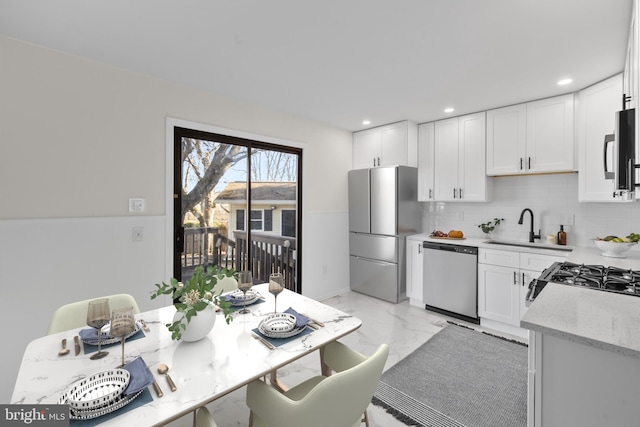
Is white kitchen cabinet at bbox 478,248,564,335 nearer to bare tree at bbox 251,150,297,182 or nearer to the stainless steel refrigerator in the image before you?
the stainless steel refrigerator

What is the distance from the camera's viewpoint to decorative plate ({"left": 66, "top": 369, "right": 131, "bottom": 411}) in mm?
875

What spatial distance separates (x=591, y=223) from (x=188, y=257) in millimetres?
4208

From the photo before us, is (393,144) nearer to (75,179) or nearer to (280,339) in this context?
(280,339)

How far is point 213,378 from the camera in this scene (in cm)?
106

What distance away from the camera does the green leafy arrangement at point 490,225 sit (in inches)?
140

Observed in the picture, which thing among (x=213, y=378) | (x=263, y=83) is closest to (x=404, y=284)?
(x=263, y=83)

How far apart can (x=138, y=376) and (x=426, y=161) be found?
3.90 metres

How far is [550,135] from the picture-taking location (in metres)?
3.01

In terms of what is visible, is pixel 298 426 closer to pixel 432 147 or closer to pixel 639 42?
pixel 639 42

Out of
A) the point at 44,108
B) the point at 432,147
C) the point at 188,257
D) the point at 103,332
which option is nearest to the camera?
the point at 103,332

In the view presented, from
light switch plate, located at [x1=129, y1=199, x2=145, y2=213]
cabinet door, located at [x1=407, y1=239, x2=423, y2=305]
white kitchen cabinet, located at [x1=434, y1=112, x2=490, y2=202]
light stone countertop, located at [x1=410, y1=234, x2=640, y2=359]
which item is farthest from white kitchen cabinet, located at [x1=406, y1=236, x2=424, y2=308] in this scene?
light switch plate, located at [x1=129, y1=199, x2=145, y2=213]

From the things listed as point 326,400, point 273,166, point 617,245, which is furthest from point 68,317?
point 617,245

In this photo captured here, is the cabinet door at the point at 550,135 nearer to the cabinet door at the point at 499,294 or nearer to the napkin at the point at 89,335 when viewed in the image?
the cabinet door at the point at 499,294

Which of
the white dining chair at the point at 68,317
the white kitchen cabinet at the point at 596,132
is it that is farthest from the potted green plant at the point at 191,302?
the white kitchen cabinet at the point at 596,132
